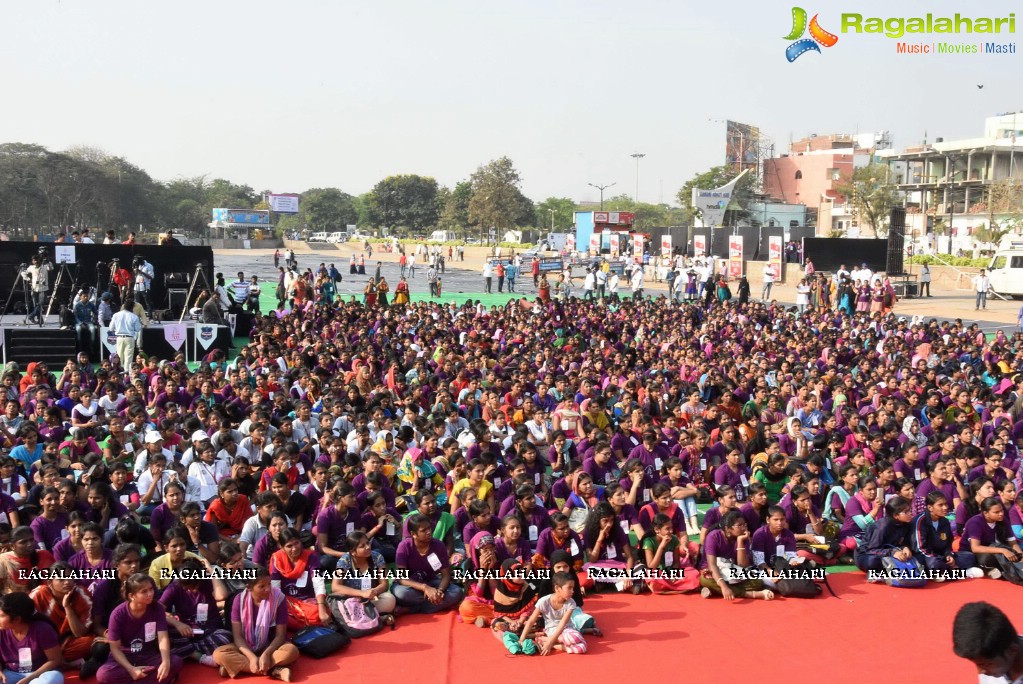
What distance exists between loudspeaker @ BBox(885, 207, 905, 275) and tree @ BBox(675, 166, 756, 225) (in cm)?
2438

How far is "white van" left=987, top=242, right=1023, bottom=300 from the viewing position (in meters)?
28.9

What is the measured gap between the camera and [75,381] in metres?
10.7

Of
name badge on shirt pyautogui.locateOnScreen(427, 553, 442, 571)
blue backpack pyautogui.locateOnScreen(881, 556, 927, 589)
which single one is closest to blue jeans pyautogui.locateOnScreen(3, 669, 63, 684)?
name badge on shirt pyautogui.locateOnScreen(427, 553, 442, 571)

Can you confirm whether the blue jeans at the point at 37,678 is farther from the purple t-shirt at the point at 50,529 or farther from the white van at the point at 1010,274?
the white van at the point at 1010,274

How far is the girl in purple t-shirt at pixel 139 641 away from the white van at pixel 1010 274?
96.4 feet

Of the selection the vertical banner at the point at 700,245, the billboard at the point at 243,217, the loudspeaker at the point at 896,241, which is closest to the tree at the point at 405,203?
the billboard at the point at 243,217

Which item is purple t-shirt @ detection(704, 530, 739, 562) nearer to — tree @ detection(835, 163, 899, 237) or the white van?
the white van

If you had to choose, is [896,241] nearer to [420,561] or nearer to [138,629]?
[420,561]

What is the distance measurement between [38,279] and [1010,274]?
87.8ft

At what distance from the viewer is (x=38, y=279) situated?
17.7 meters

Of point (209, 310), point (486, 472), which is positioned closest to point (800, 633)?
point (486, 472)

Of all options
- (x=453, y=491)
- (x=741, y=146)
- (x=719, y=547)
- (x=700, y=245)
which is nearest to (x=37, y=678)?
(x=453, y=491)

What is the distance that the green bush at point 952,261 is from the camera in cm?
3550

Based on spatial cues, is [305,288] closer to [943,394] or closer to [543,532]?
[943,394]
